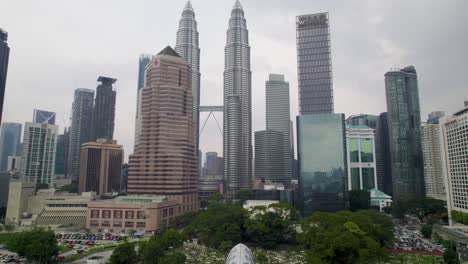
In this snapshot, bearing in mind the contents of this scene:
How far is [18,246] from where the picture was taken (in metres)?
57.0

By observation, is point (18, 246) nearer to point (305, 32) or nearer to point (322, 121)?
point (322, 121)

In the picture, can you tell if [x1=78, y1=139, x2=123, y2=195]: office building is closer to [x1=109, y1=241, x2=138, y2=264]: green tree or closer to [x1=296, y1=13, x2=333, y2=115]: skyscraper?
[x1=296, y1=13, x2=333, y2=115]: skyscraper

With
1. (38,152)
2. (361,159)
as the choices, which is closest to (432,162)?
(361,159)

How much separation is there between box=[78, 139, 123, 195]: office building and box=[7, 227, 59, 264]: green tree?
13068cm

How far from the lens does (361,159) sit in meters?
157

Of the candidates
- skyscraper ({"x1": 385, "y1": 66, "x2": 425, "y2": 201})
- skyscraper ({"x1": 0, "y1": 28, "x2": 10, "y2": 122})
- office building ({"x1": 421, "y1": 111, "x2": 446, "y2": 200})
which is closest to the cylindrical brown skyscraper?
skyscraper ({"x1": 0, "y1": 28, "x2": 10, "y2": 122})

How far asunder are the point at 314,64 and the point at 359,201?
210 ft

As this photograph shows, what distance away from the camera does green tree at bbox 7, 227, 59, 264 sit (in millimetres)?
56125

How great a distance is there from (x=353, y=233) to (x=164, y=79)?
94.4 metres

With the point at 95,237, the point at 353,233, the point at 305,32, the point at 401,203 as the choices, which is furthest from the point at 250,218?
the point at 305,32

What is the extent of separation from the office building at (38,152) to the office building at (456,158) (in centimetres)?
18433

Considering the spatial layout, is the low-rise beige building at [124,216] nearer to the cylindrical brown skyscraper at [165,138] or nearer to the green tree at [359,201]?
the cylindrical brown skyscraper at [165,138]

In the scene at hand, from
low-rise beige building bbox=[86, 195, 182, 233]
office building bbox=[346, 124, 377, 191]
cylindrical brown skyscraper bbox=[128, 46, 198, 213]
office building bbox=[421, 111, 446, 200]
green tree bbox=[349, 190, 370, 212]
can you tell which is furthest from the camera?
office building bbox=[421, 111, 446, 200]

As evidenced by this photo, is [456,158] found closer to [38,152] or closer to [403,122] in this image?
[403,122]
